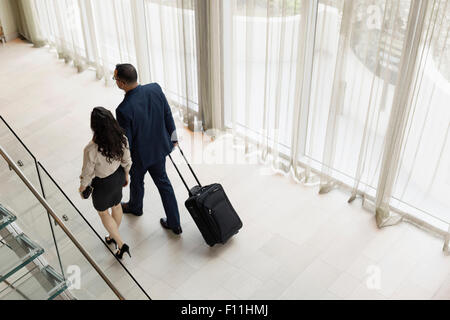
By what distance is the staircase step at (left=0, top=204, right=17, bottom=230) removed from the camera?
411 cm

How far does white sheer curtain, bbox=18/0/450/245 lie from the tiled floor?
242 mm

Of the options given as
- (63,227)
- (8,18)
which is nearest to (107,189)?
(63,227)

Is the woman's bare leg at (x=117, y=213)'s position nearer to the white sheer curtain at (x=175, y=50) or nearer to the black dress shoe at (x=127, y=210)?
the black dress shoe at (x=127, y=210)

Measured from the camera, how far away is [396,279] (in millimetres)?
4609

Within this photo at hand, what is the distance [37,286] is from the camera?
3906mm

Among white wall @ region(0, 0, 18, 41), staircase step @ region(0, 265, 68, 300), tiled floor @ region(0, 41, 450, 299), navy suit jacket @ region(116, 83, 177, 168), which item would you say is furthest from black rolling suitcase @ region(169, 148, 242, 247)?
white wall @ region(0, 0, 18, 41)

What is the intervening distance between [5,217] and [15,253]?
29 centimetres

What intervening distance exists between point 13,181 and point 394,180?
3.28 m

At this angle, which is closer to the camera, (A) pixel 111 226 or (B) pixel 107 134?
(B) pixel 107 134

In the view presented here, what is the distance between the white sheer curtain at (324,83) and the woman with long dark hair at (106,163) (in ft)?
6.15

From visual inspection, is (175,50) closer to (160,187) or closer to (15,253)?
(160,187)
